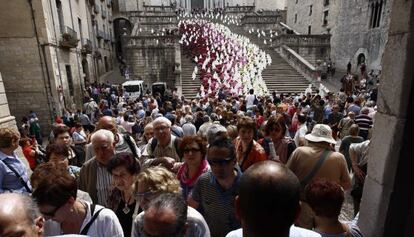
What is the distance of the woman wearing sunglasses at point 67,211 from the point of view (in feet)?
6.40

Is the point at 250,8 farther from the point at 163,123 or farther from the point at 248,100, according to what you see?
the point at 163,123

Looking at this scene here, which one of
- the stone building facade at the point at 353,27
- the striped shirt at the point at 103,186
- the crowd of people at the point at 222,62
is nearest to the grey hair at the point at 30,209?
the striped shirt at the point at 103,186

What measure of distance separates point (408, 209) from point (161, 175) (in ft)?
8.59

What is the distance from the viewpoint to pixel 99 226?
2.11 metres

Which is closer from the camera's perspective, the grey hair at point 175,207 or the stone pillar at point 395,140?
the grey hair at point 175,207

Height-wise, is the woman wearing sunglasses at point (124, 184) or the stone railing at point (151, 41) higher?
the stone railing at point (151, 41)

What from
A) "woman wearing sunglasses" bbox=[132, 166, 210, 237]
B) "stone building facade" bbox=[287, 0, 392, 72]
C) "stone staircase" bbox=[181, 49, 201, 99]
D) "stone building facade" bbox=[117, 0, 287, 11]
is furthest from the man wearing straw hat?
"stone building facade" bbox=[117, 0, 287, 11]

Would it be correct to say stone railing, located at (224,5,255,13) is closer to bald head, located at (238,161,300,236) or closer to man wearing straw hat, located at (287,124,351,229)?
man wearing straw hat, located at (287,124,351,229)

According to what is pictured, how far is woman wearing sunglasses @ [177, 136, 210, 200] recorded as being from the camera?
2908 millimetres

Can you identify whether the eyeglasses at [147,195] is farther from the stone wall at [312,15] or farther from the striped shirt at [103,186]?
the stone wall at [312,15]

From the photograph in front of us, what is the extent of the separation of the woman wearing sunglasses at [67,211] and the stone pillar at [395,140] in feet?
8.91

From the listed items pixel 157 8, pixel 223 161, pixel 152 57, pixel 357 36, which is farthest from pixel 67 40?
pixel 157 8

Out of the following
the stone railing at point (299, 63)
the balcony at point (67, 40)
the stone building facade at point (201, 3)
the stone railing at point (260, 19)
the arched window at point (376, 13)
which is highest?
the stone building facade at point (201, 3)

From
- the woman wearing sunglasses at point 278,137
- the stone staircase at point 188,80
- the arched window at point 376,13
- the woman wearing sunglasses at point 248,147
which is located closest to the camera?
the woman wearing sunglasses at point 248,147
